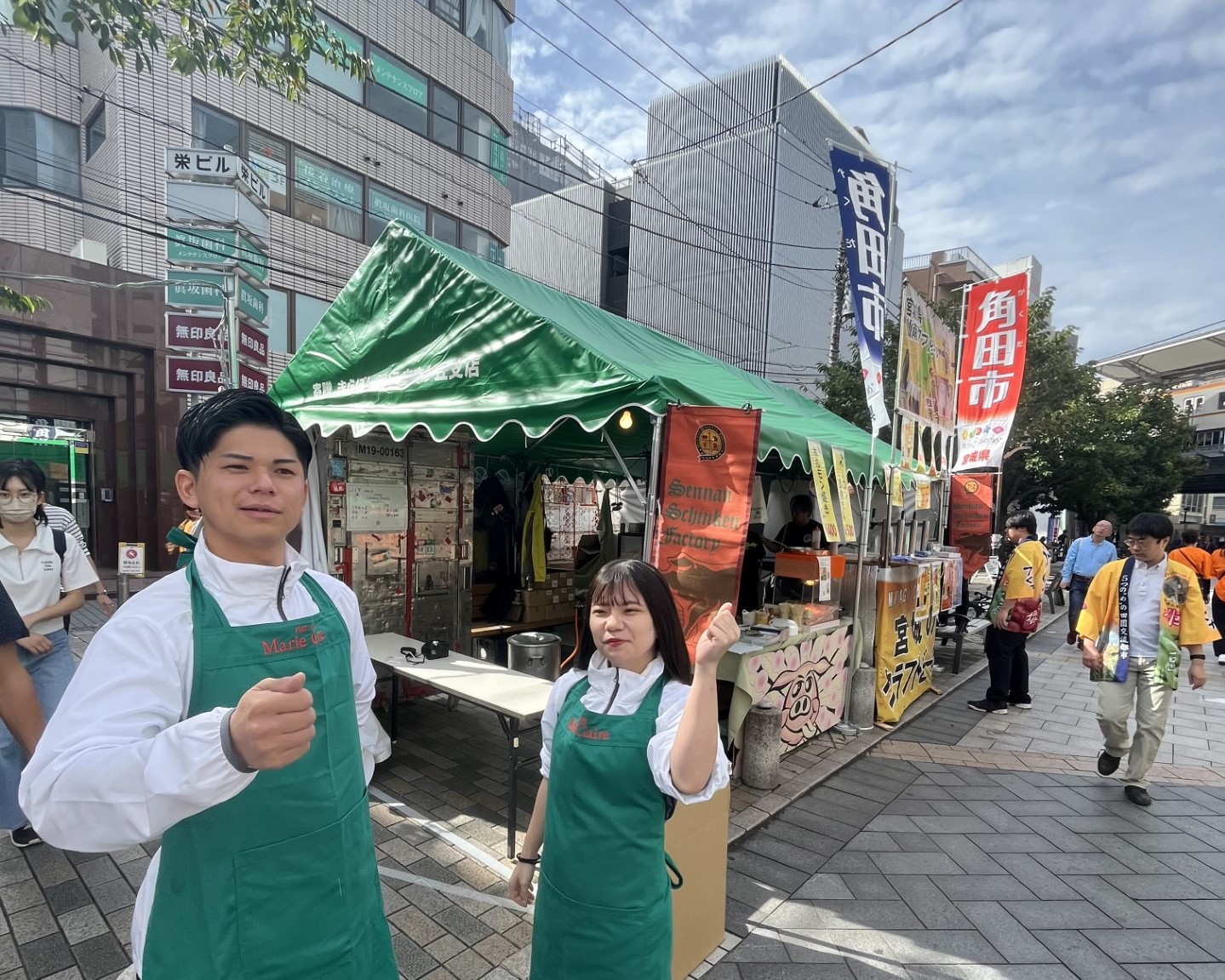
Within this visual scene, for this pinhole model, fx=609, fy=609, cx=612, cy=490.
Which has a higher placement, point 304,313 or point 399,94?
point 399,94

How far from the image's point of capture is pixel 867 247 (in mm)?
5047

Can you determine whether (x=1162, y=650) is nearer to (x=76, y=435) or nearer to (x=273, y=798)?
(x=273, y=798)

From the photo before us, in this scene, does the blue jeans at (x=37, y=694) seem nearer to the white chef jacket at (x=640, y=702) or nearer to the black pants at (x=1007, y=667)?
the white chef jacket at (x=640, y=702)

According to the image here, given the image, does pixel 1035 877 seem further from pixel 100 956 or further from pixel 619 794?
pixel 100 956

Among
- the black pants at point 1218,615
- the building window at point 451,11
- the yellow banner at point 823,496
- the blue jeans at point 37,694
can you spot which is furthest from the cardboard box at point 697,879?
the building window at point 451,11

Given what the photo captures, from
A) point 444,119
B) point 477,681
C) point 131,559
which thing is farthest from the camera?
point 444,119

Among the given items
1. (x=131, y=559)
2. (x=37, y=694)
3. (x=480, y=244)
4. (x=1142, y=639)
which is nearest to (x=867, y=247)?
(x=1142, y=639)

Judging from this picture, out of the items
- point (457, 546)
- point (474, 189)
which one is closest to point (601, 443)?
point (457, 546)

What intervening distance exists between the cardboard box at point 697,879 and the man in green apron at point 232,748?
4.45 ft

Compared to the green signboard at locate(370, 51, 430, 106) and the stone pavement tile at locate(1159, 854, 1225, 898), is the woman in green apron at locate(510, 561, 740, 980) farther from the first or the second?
the green signboard at locate(370, 51, 430, 106)

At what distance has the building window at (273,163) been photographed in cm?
1211

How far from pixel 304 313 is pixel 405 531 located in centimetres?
976

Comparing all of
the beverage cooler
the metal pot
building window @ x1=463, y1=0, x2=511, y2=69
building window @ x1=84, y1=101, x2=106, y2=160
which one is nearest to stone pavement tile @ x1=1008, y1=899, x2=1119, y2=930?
the metal pot

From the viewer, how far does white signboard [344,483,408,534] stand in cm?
514
